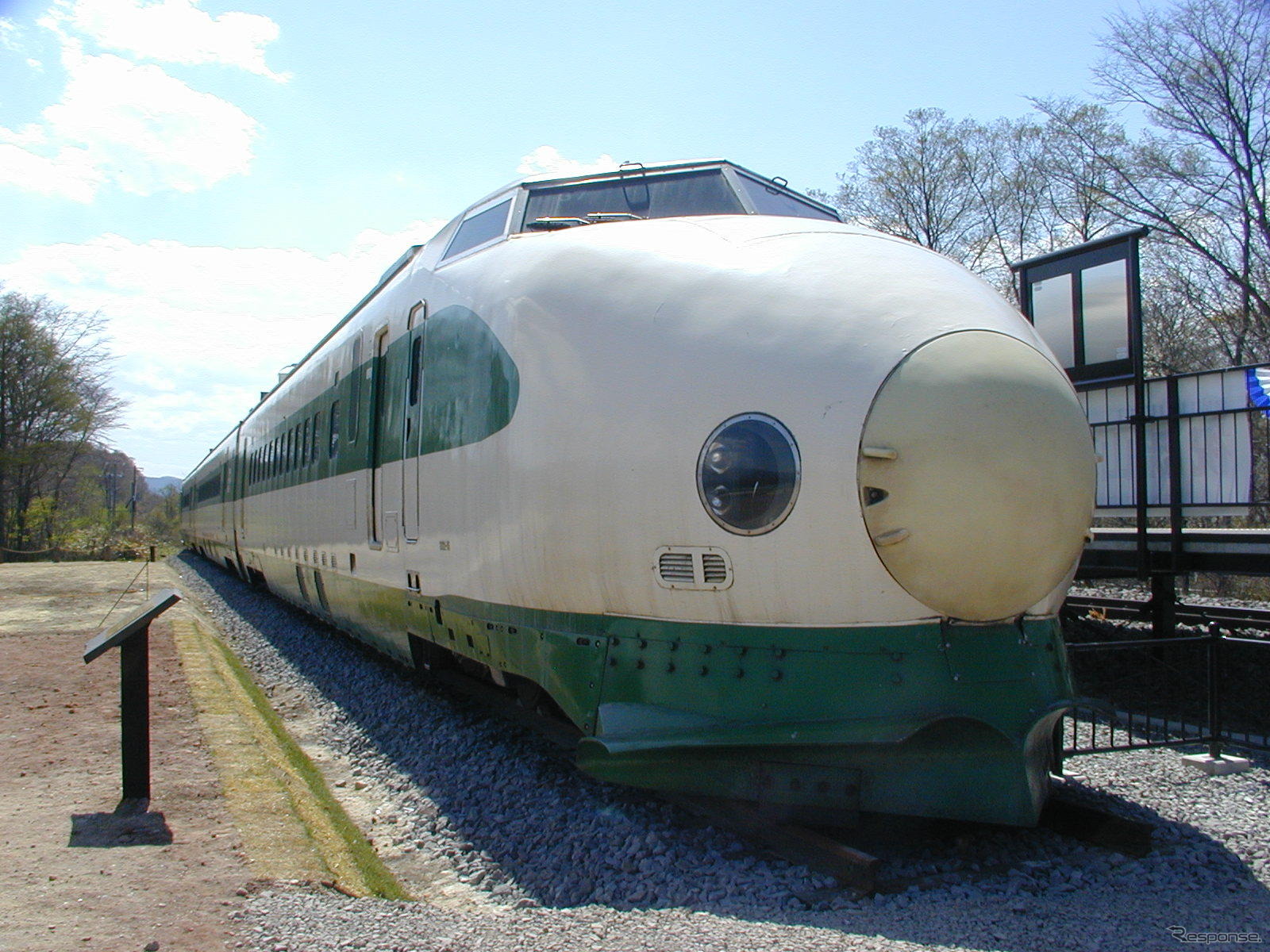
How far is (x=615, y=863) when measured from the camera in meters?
3.84

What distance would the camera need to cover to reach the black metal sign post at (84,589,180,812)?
4.45 metres

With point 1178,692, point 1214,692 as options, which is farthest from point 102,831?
point 1178,692

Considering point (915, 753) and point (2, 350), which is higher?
point (2, 350)

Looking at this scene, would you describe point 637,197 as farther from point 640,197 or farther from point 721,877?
point 721,877

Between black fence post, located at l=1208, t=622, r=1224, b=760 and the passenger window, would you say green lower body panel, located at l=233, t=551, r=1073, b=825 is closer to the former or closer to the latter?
black fence post, located at l=1208, t=622, r=1224, b=760

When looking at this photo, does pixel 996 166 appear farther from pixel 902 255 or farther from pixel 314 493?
pixel 902 255

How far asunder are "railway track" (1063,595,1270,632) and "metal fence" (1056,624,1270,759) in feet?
0.66

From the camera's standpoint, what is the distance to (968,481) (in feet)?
10.9

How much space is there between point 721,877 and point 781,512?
4.54 feet

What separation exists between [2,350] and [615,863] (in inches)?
1511

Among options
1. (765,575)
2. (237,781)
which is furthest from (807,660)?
(237,781)

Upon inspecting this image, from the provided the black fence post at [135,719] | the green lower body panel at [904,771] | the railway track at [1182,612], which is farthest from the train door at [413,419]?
the railway track at [1182,612]

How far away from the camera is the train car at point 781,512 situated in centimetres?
339

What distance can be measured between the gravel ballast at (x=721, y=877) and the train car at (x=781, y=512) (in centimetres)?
31
